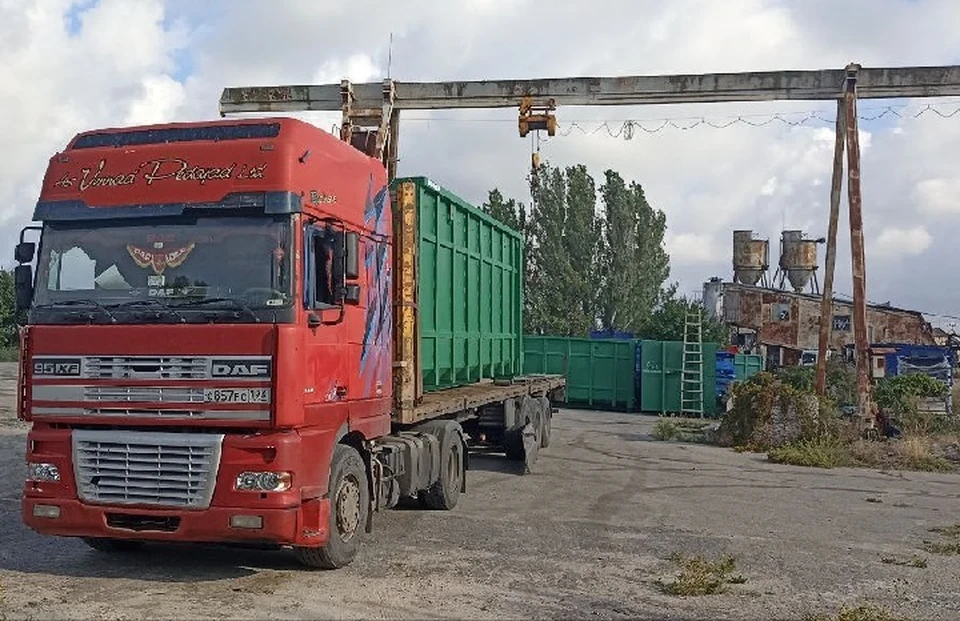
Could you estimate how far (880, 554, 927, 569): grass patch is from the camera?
8839 millimetres

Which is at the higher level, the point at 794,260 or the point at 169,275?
the point at 794,260

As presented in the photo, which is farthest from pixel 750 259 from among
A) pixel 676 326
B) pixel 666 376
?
pixel 666 376

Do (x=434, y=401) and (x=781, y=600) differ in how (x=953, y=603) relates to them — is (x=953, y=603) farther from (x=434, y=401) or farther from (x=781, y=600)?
(x=434, y=401)

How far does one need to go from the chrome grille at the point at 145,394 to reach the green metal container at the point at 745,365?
77.8ft

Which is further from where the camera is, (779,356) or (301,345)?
(779,356)

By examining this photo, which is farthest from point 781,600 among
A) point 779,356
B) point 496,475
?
point 779,356

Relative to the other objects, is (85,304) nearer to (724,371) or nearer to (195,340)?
(195,340)

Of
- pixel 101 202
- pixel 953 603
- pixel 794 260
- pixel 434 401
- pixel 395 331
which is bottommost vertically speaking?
pixel 953 603

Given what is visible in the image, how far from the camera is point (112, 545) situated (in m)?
8.52

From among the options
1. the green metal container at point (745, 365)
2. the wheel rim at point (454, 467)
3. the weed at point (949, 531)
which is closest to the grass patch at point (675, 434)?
the green metal container at point (745, 365)

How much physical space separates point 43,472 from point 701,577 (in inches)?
205

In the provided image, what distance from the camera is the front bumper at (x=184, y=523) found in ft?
23.1

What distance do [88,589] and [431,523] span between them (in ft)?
12.7

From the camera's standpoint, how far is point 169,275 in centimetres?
726
